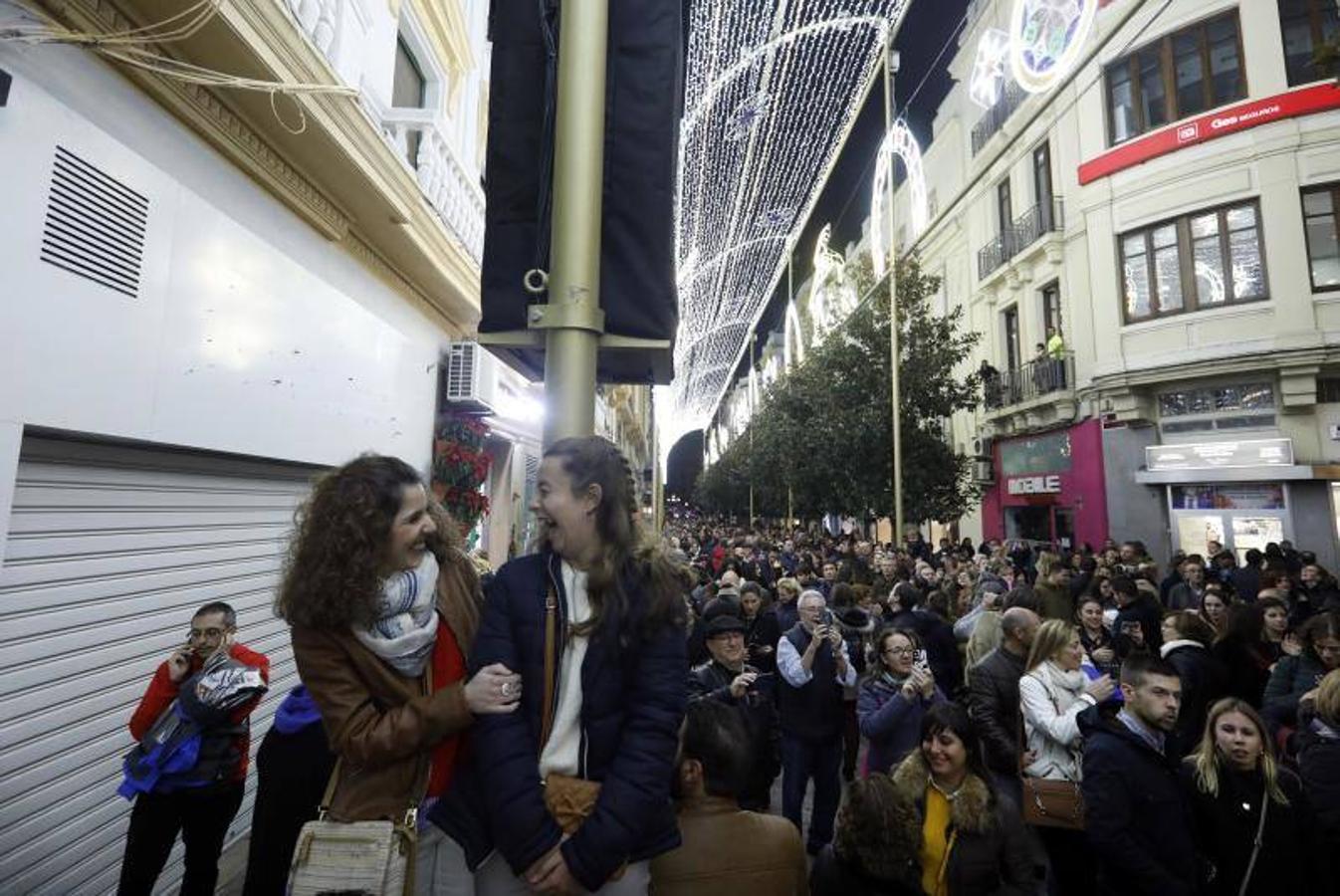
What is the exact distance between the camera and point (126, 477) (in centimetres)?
393

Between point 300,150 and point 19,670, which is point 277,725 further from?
point 300,150

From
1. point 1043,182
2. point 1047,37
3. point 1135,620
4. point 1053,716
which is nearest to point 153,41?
point 1053,716

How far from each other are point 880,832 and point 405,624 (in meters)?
1.87

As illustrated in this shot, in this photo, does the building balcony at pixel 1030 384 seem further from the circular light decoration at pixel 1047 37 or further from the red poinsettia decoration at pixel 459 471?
the red poinsettia decoration at pixel 459 471

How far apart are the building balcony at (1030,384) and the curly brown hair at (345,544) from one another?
706 inches

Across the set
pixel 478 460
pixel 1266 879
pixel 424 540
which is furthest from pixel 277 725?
pixel 478 460

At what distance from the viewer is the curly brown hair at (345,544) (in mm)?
1707

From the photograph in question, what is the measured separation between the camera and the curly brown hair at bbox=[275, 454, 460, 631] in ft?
5.60

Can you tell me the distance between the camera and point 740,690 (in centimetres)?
392

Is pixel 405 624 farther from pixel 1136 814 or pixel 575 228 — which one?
pixel 1136 814

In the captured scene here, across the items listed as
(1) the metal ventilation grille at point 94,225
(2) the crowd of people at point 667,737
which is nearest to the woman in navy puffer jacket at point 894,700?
(2) the crowd of people at point 667,737

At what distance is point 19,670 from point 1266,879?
541cm

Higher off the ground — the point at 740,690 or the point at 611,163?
the point at 611,163

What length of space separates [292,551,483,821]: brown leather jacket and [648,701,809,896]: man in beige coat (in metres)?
0.86
